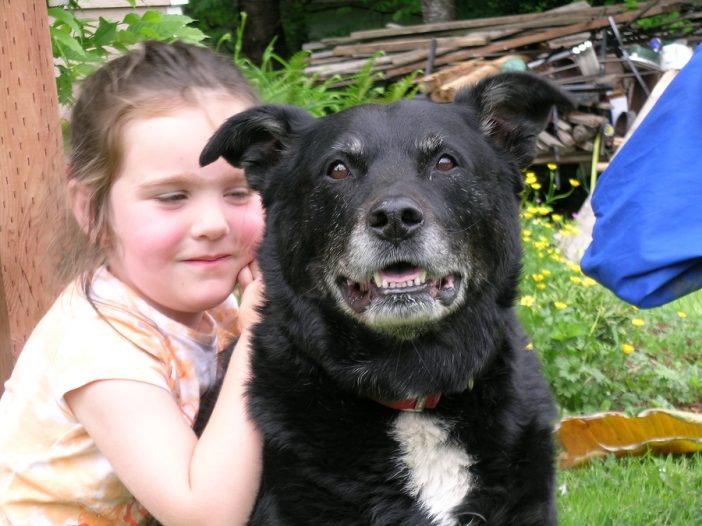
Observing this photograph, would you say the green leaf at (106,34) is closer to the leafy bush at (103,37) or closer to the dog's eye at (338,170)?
the leafy bush at (103,37)

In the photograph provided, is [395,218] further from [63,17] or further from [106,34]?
[106,34]

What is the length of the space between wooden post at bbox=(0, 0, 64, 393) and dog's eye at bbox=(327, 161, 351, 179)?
97 cm

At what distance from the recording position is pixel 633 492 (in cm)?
334

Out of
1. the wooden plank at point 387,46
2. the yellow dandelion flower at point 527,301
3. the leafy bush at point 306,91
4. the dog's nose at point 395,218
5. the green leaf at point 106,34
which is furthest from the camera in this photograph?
the wooden plank at point 387,46

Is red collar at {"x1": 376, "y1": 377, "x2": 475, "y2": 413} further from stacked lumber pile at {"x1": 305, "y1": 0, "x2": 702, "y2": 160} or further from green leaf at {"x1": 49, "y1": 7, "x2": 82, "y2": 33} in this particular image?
stacked lumber pile at {"x1": 305, "y1": 0, "x2": 702, "y2": 160}

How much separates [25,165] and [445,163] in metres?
1.38

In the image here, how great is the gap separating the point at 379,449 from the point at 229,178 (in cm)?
94

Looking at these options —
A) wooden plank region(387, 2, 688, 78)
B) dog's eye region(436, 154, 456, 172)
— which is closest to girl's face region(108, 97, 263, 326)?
dog's eye region(436, 154, 456, 172)

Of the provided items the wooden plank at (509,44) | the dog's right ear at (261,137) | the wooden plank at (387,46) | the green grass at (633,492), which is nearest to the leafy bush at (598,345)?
the green grass at (633,492)

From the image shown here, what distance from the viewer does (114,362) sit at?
2387 mm

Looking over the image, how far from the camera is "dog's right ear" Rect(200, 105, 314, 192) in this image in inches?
99.3

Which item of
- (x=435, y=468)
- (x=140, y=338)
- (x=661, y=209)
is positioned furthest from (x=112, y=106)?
(x=661, y=209)

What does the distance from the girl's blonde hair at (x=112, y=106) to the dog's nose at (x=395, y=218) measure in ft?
2.45

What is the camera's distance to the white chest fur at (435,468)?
2.29 metres
